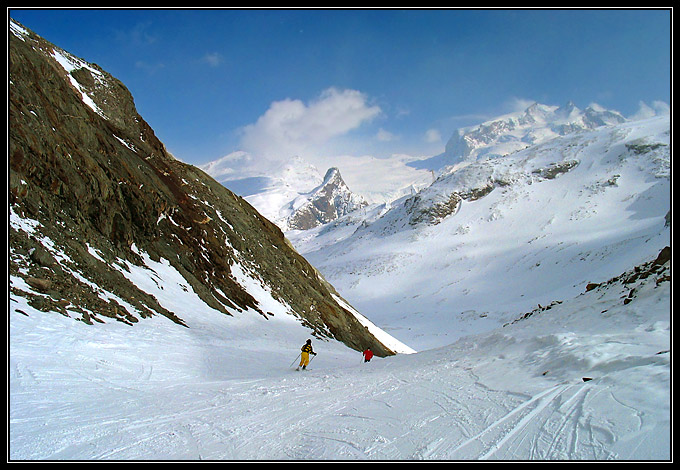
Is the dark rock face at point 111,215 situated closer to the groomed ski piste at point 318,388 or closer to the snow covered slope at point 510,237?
the groomed ski piste at point 318,388

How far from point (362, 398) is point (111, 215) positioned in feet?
58.3

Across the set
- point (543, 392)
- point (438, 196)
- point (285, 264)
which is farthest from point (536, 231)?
point (543, 392)

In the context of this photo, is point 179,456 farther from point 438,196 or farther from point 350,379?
point 438,196

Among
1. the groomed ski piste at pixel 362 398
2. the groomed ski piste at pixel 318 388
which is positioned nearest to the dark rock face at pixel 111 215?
the groomed ski piste at pixel 318 388

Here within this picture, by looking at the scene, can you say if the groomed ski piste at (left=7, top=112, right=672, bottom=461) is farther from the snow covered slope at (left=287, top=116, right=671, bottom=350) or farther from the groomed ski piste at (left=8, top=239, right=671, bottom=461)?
the snow covered slope at (left=287, top=116, right=671, bottom=350)

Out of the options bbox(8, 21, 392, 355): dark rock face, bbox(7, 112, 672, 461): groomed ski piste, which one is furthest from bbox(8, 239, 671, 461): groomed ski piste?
bbox(8, 21, 392, 355): dark rock face

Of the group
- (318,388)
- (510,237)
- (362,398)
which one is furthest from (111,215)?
(510,237)

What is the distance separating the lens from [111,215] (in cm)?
1972

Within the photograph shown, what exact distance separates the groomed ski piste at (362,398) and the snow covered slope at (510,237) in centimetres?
3359

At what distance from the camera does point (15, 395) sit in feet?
23.6

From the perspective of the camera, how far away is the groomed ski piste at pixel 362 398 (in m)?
5.07

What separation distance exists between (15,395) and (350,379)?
7.65 metres

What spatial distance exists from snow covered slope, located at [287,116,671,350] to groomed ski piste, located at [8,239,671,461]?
33.6 meters

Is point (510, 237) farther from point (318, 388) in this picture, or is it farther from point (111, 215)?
point (318, 388)
